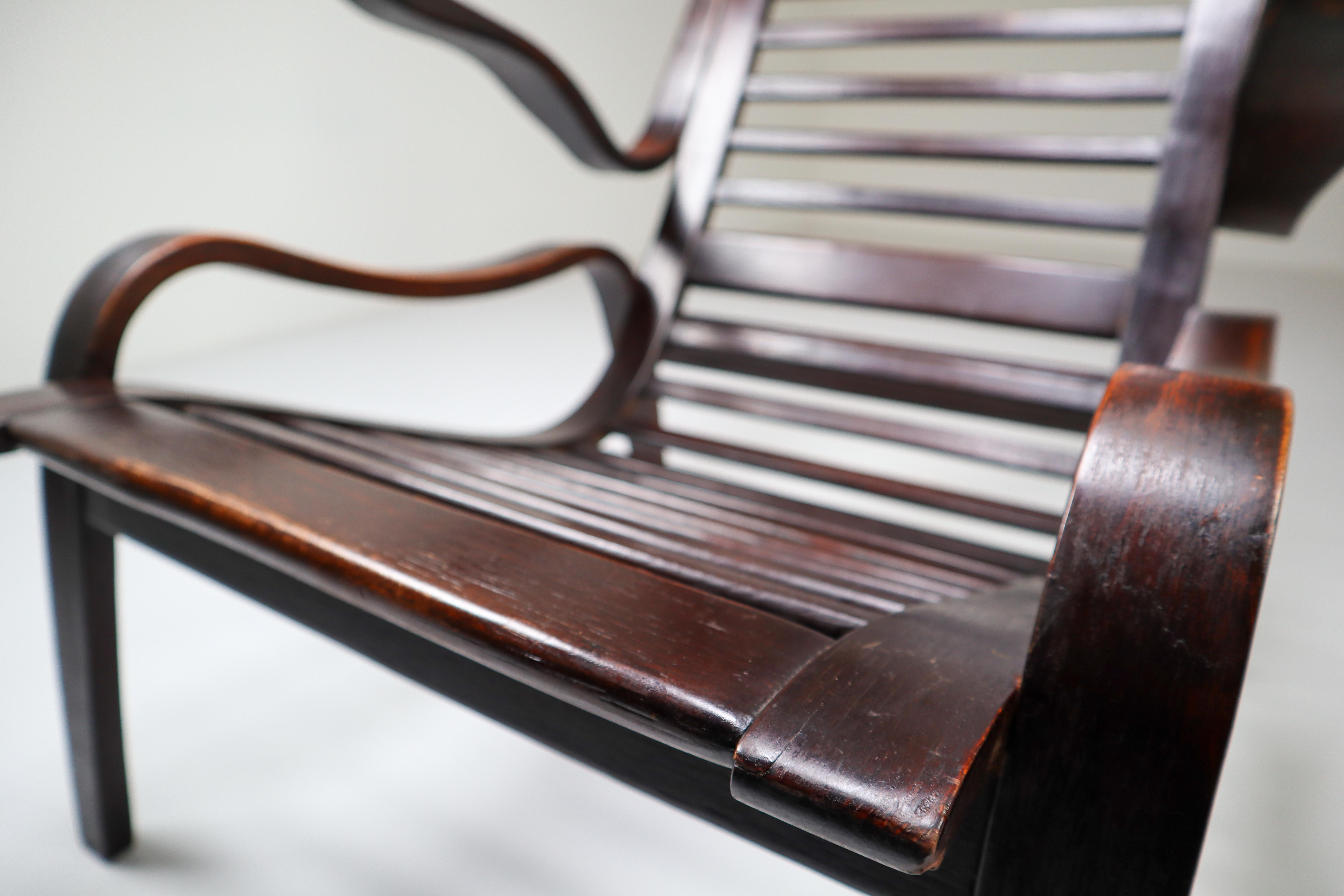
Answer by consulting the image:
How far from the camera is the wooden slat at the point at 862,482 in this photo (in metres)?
0.73

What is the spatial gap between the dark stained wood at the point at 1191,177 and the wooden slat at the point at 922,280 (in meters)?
0.03

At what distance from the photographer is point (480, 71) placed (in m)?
3.08

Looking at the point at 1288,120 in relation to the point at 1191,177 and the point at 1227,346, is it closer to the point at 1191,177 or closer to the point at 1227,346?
the point at 1191,177

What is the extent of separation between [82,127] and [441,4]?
5.69ft

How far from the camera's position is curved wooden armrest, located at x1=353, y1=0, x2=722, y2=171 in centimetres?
70

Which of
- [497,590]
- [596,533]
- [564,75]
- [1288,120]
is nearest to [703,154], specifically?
[564,75]

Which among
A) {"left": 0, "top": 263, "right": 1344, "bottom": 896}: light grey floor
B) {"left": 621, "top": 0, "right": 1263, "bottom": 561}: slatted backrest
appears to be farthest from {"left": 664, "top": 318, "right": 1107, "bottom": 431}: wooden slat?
{"left": 0, "top": 263, "right": 1344, "bottom": 896}: light grey floor

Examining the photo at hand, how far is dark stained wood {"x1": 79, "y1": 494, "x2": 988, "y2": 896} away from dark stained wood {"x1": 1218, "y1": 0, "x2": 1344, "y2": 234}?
59 centimetres

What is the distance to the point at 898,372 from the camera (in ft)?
2.80

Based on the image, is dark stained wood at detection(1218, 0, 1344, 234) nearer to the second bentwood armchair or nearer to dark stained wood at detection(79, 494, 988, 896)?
the second bentwood armchair

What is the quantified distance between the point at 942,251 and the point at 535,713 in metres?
0.70

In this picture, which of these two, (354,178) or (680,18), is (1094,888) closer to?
(354,178)

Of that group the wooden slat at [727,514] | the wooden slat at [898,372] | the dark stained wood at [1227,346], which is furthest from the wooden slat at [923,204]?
the wooden slat at [727,514]

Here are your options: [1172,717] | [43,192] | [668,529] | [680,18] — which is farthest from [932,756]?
[680,18]
